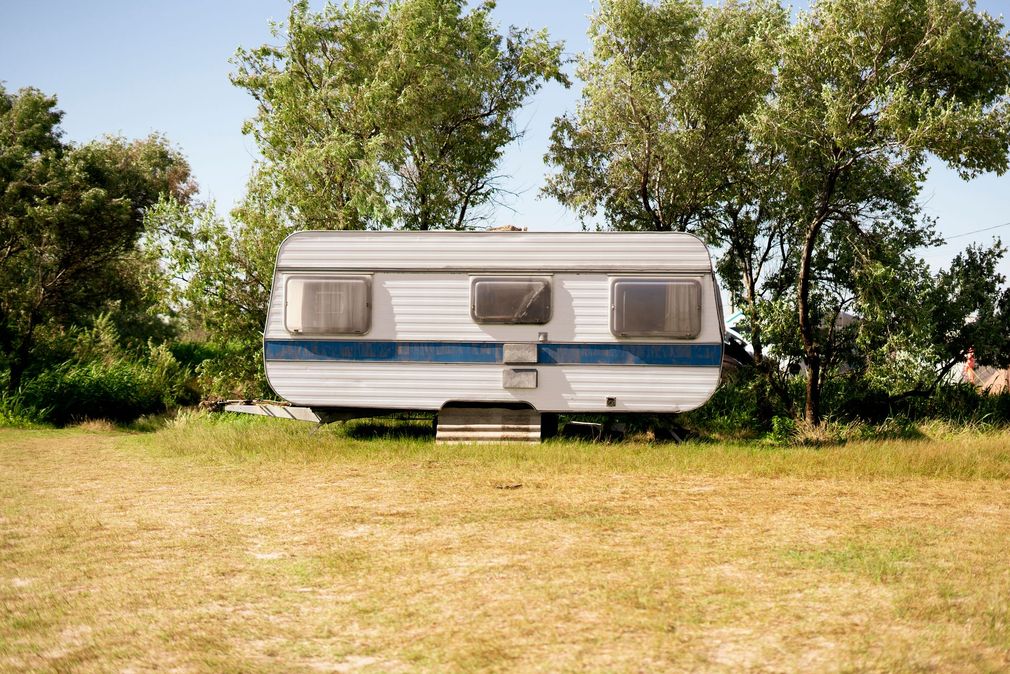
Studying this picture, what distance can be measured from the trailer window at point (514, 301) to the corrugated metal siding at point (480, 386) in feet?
2.21

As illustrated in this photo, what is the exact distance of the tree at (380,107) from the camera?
48.9ft

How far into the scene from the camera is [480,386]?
469 inches

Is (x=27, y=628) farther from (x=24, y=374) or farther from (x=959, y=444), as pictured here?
(x=24, y=374)

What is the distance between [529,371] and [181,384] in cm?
818

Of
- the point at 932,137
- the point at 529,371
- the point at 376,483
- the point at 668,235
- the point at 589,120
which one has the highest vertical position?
the point at 589,120

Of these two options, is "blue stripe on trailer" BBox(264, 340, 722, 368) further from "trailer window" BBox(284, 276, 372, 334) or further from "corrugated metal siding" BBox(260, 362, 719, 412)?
"trailer window" BBox(284, 276, 372, 334)

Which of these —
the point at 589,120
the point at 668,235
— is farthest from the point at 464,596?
the point at 589,120

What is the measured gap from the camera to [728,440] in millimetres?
13188

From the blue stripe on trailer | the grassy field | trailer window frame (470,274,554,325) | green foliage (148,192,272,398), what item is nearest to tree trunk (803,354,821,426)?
the blue stripe on trailer

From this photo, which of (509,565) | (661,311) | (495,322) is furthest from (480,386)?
(509,565)

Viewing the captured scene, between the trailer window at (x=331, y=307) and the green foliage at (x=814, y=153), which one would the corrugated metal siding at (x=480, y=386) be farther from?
the green foliage at (x=814, y=153)

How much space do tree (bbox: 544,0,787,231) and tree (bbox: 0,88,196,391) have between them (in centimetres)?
828

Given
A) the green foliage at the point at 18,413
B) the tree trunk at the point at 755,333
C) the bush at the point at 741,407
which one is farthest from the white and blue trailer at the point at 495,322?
the green foliage at the point at 18,413

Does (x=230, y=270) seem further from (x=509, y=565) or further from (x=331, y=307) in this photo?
(x=509, y=565)
